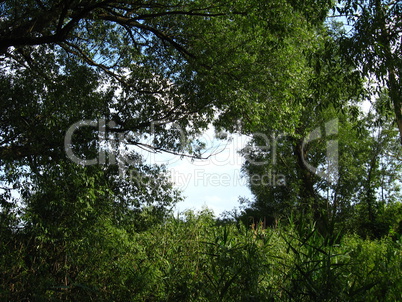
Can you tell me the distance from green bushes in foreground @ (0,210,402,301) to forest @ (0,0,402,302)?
26 millimetres

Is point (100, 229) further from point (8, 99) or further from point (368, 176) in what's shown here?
point (368, 176)

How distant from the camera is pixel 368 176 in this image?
1734 cm

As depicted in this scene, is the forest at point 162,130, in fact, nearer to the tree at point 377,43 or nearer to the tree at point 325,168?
the tree at point 377,43

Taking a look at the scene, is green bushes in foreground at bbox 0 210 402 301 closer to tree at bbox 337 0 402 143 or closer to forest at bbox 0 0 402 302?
forest at bbox 0 0 402 302

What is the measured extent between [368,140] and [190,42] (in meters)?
11.4

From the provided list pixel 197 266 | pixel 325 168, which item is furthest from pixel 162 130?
pixel 325 168

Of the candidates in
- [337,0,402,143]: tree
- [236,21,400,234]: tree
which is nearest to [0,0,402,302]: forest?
[337,0,402,143]: tree

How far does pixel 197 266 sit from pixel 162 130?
4984mm

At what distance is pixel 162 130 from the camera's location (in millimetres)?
10055

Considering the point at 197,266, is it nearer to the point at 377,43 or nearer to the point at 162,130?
the point at 377,43

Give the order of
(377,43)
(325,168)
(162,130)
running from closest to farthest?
(377,43)
(162,130)
(325,168)

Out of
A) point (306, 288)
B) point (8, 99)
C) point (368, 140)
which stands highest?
point (368, 140)

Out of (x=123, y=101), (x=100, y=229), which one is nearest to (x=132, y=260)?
(x=100, y=229)

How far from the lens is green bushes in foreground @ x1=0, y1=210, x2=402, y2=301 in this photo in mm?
4555
